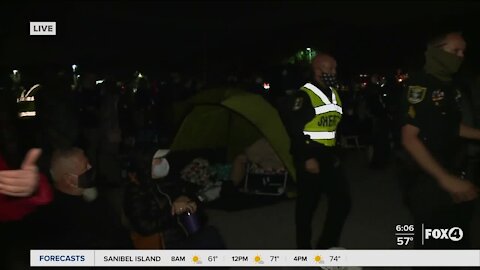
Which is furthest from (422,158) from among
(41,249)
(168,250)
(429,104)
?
(41,249)

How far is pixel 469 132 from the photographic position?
1.75m

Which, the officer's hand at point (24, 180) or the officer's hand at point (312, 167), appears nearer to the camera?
the officer's hand at point (24, 180)

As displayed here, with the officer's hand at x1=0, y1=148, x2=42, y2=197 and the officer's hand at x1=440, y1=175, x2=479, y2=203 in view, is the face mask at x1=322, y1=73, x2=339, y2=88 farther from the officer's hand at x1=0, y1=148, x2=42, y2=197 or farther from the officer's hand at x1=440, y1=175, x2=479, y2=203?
the officer's hand at x1=0, y1=148, x2=42, y2=197

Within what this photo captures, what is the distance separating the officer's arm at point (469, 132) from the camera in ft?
5.72

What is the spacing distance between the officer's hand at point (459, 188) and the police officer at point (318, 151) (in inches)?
13.0

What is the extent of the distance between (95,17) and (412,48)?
1056 mm

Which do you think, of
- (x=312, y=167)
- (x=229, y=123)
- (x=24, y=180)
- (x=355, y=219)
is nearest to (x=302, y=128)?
(x=312, y=167)

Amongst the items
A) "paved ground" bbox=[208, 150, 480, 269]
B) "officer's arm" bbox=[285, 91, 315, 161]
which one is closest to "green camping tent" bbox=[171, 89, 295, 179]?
"officer's arm" bbox=[285, 91, 315, 161]

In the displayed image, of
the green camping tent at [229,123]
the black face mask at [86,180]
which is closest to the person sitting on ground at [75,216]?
the black face mask at [86,180]

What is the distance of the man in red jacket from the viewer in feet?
5.55

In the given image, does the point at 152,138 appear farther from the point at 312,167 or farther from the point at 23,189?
the point at 312,167

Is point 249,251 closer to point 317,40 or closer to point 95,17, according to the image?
point 317,40

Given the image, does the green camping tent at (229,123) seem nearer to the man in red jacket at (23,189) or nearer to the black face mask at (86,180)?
the black face mask at (86,180)

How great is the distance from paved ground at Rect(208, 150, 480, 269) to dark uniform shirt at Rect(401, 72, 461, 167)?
0.17 metres
